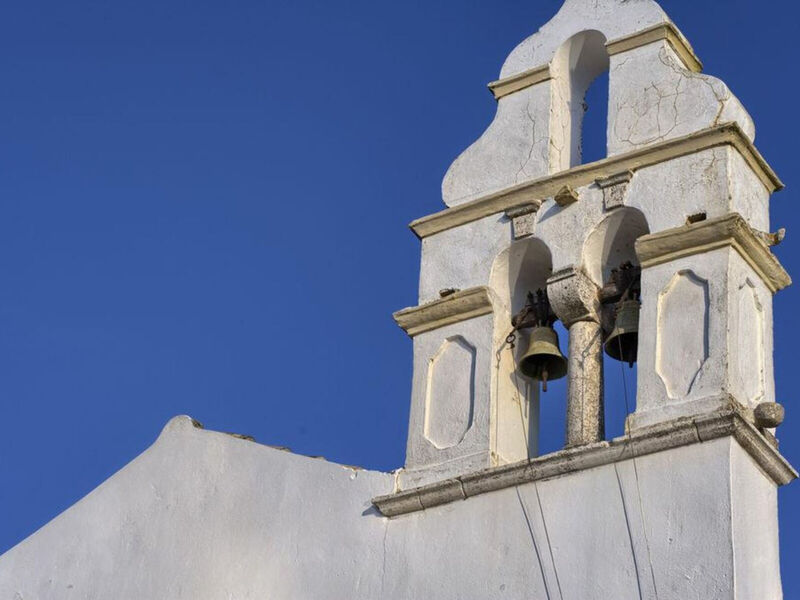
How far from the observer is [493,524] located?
31.9ft

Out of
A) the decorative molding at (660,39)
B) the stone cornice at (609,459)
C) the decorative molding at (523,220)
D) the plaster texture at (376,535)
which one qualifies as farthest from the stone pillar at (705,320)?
the decorative molding at (660,39)

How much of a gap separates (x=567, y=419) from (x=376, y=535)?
120 centimetres

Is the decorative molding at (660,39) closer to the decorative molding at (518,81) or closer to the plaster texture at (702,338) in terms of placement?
the decorative molding at (518,81)

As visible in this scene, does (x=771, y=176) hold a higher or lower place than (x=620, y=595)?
higher

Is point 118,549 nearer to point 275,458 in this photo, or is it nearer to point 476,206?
point 275,458

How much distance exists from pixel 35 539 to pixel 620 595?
13.6 feet

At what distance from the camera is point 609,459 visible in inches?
373

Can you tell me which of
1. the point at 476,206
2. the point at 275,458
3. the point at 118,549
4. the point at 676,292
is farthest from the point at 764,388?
the point at 118,549

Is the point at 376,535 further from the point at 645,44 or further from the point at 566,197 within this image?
the point at 645,44

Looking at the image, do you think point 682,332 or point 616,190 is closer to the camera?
point 682,332

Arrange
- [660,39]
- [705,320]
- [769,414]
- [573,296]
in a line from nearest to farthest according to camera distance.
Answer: [769,414] → [705,320] → [573,296] → [660,39]

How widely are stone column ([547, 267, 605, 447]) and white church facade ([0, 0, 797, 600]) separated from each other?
1cm

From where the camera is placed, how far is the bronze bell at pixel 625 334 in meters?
10.2

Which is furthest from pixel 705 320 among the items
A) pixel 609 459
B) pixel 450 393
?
pixel 450 393
